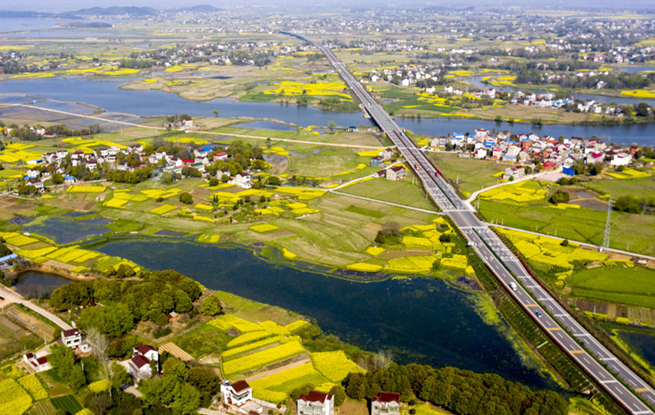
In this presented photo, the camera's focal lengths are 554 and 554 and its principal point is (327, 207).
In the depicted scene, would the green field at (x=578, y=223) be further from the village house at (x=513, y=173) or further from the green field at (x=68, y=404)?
the green field at (x=68, y=404)

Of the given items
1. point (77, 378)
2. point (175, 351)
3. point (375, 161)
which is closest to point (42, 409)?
point (77, 378)

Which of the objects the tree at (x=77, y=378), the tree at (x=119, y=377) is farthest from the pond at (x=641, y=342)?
the tree at (x=77, y=378)

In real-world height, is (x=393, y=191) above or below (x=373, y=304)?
above

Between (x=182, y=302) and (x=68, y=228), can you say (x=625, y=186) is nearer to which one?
(x=182, y=302)

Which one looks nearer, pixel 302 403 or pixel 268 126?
pixel 302 403

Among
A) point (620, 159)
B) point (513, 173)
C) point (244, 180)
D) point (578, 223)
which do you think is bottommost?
point (578, 223)

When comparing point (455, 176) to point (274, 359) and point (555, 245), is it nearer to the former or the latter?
point (555, 245)
